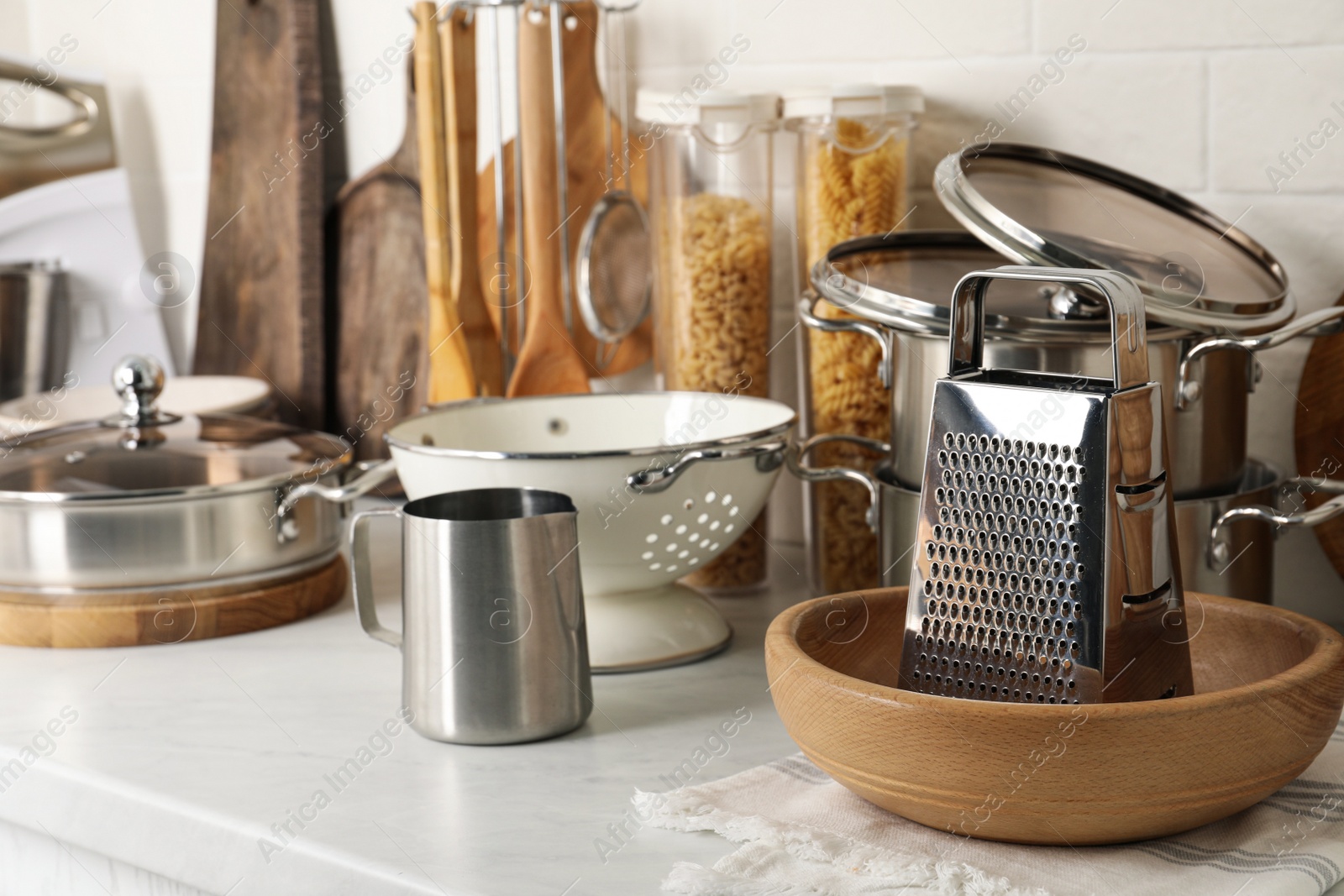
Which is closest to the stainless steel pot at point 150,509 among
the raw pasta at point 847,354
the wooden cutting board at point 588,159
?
the wooden cutting board at point 588,159

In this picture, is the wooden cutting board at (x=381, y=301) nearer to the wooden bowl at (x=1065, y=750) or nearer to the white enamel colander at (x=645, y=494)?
the white enamel colander at (x=645, y=494)

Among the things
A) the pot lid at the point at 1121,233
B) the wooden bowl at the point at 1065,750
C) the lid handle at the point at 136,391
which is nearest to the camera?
the wooden bowl at the point at 1065,750

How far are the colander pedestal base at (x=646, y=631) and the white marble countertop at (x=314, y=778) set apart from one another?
0.5 inches

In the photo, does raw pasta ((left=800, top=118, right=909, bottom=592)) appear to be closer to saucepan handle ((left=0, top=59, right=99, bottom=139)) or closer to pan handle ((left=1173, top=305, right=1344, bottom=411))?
pan handle ((left=1173, top=305, right=1344, bottom=411))

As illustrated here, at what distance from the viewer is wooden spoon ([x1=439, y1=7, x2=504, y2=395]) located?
125cm

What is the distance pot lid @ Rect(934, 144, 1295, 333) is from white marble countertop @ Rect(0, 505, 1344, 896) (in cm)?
31

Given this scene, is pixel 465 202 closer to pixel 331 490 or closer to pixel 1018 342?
pixel 331 490

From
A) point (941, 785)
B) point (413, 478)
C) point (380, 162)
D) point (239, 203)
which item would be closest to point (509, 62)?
point (380, 162)

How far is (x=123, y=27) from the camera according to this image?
1.66m

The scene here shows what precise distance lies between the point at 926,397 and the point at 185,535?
0.54 metres

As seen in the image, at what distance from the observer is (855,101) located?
0.96 m

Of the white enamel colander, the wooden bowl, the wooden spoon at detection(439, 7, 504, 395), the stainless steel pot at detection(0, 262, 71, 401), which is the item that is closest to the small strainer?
the wooden spoon at detection(439, 7, 504, 395)

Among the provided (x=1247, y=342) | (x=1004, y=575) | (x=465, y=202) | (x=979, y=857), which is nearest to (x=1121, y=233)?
(x=1247, y=342)

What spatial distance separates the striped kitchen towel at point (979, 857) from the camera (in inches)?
22.2
